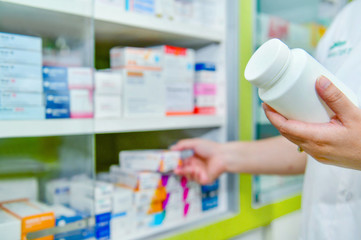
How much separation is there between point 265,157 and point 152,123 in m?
0.38

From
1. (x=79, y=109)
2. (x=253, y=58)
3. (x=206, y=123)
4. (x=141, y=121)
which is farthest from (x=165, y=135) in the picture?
(x=253, y=58)

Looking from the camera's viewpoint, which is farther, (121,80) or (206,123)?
(206,123)

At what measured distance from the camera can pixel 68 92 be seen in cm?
89

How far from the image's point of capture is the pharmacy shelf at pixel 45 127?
2.42 ft

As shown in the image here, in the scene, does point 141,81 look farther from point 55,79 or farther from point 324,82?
point 324,82

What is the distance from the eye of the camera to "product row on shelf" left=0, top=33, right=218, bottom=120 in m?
0.77

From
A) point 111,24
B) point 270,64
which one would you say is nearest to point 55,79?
point 111,24

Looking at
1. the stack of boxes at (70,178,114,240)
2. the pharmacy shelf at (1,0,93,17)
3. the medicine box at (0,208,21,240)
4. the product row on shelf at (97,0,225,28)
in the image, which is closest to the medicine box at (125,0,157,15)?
the product row on shelf at (97,0,225,28)

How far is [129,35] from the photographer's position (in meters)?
1.15

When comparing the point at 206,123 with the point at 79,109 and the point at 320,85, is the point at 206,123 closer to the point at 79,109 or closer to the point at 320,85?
the point at 79,109

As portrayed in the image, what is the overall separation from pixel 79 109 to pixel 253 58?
1.69 feet

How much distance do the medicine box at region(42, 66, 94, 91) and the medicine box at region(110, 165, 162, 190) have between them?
1.08 feet

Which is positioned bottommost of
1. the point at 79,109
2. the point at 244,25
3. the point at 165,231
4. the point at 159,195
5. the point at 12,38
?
the point at 165,231

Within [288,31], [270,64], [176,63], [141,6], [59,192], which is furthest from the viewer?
[288,31]
